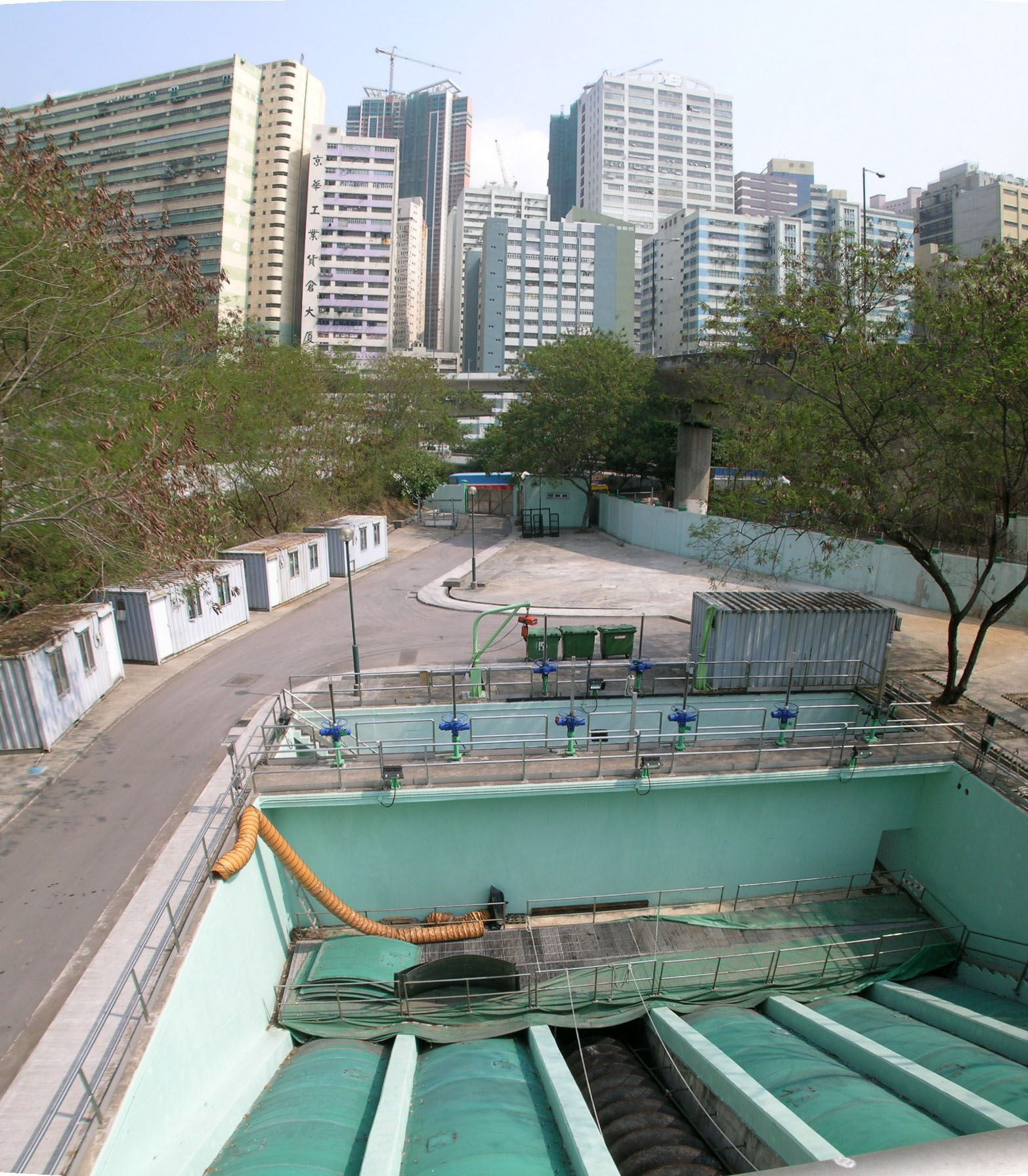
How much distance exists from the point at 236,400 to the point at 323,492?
7.61 metres

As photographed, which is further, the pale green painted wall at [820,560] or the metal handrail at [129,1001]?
the pale green painted wall at [820,560]

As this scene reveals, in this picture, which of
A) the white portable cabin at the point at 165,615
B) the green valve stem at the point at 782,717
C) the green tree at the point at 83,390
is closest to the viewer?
the green tree at the point at 83,390

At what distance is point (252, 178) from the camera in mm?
121125

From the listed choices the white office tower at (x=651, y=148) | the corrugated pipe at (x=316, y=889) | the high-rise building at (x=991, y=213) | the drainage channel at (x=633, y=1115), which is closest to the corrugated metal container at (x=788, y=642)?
the corrugated pipe at (x=316, y=889)

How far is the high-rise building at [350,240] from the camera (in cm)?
12031

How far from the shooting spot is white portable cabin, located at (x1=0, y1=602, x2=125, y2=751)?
538 inches

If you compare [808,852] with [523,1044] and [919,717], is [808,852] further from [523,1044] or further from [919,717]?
[523,1044]

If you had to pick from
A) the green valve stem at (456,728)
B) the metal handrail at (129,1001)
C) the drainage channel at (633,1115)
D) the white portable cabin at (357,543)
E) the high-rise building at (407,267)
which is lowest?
the drainage channel at (633,1115)

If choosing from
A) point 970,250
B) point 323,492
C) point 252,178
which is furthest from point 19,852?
point 252,178

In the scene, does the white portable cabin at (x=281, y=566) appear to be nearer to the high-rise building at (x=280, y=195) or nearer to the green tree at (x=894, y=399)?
the green tree at (x=894, y=399)

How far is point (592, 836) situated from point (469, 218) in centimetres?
19266

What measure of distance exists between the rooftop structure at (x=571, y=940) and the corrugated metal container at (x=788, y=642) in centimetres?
15

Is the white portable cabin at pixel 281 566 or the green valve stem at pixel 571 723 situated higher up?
the white portable cabin at pixel 281 566

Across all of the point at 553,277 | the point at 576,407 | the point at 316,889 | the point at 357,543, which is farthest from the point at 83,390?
the point at 553,277
